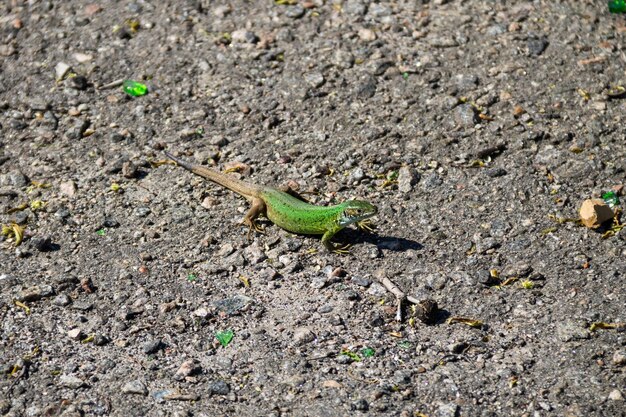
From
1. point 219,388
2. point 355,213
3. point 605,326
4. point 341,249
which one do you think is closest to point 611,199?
point 605,326

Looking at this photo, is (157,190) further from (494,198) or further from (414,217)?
(494,198)

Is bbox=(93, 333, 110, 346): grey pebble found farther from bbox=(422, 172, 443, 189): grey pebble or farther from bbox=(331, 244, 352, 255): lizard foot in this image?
bbox=(422, 172, 443, 189): grey pebble

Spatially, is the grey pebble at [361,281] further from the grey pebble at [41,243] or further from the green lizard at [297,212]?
the grey pebble at [41,243]

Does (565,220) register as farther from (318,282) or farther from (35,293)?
(35,293)

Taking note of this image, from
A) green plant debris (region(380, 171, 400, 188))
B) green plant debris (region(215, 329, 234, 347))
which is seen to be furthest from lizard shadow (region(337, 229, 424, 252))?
green plant debris (region(215, 329, 234, 347))

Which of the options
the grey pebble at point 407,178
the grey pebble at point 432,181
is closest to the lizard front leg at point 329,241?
the grey pebble at point 407,178

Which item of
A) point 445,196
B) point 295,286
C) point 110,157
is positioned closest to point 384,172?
point 445,196

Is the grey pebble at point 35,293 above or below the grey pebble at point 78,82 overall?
below
